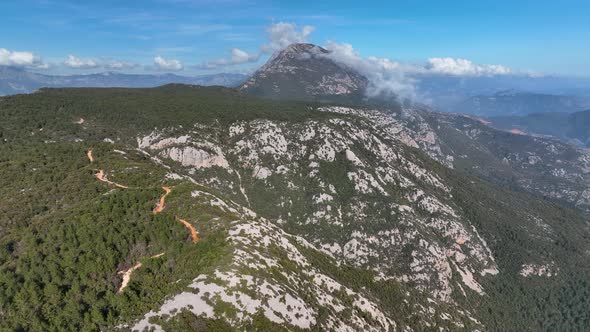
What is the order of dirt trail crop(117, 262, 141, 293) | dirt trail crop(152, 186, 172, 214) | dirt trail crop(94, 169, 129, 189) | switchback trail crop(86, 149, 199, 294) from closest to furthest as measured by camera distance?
dirt trail crop(117, 262, 141, 293) → switchback trail crop(86, 149, 199, 294) → dirt trail crop(152, 186, 172, 214) → dirt trail crop(94, 169, 129, 189)

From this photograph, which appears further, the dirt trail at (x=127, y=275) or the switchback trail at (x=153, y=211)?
the switchback trail at (x=153, y=211)

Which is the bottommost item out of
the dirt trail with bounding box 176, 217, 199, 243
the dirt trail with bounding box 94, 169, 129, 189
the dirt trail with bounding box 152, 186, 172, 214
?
the dirt trail with bounding box 176, 217, 199, 243

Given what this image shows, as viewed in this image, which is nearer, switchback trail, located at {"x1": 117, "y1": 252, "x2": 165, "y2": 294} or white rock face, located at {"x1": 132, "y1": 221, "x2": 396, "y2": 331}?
white rock face, located at {"x1": 132, "y1": 221, "x2": 396, "y2": 331}

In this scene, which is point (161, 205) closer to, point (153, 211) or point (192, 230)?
point (153, 211)

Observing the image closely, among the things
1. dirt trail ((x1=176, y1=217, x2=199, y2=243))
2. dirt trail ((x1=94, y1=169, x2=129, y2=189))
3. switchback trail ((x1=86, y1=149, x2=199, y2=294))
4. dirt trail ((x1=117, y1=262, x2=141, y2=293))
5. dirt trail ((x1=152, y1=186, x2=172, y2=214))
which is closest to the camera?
dirt trail ((x1=117, y1=262, x2=141, y2=293))

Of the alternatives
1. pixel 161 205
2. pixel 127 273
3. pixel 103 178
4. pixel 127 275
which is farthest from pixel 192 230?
pixel 103 178

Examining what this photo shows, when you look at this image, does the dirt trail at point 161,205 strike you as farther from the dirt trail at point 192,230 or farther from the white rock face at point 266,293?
the white rock face at point 266,293

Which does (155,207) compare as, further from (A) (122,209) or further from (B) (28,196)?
(B) (28,196)

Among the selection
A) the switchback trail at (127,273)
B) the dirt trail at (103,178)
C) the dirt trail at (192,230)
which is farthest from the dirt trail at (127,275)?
the dirt trail at (103,178)

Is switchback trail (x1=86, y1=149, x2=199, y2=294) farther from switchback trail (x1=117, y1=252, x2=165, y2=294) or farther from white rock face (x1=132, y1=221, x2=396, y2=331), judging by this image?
white rock face (x1=132, y1=221, x2=396, y2=331)

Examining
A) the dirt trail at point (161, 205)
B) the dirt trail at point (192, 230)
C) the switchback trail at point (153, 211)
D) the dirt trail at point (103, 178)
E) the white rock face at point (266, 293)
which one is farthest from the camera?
the dirt trail at point (103, 178)

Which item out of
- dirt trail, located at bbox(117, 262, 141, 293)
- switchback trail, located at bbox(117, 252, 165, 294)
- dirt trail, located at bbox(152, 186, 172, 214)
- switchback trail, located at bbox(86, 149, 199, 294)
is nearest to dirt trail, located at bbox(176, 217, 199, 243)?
switchback trail, located at bbox(86, 149, 199, 294)
